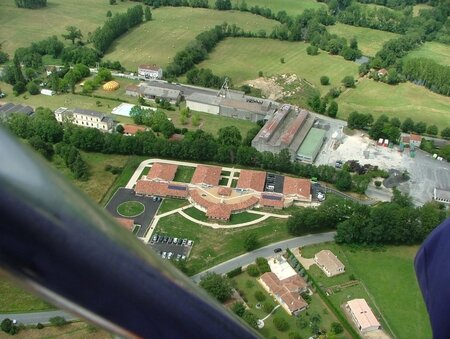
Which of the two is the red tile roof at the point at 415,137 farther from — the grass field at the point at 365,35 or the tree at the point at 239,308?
the tree at the point at 239,308

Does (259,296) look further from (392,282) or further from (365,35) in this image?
(365,35)

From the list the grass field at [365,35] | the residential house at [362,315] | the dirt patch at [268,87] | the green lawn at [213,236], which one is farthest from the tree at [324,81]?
the residential house at [362,315]

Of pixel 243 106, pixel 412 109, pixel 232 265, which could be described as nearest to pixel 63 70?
pixel 243 106

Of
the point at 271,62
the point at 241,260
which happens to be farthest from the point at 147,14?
the point at 241,260

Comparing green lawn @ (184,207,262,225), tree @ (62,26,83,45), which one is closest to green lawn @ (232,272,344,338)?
green lawn @ (184,207,262,225)

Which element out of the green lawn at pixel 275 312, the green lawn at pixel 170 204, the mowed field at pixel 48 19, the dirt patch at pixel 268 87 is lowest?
the green lawn at pixel 275 312

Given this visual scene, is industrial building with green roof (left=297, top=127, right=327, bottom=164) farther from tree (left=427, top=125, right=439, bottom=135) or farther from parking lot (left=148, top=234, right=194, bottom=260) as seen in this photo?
parking lot (left=148, top=234, right=194, bottom=260)
